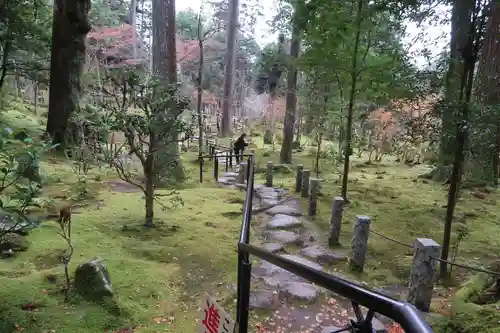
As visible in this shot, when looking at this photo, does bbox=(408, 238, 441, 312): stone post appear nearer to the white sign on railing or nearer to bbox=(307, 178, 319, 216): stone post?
the white sign on railing

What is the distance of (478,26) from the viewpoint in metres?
3.84

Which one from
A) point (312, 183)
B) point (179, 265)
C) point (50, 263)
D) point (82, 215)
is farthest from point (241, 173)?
point (50, 263)

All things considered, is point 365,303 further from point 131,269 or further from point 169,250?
point 169,250

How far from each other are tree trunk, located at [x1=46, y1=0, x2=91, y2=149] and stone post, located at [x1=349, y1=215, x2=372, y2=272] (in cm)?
647

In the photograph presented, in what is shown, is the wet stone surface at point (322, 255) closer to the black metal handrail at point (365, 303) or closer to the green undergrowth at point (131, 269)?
the green undergrowth at point (131, 269)

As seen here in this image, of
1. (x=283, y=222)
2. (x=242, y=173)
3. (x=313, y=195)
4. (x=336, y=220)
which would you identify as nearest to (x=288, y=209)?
(x=313, y=195)

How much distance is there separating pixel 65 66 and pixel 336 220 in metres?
6.54

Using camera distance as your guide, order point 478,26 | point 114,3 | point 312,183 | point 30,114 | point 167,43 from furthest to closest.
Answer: point 114,3
point 30,114
point 167,43
point 312,183
point 478,26

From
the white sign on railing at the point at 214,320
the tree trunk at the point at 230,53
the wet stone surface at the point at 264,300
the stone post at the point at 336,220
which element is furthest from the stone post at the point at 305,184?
the tree trunk at the point at 230,53

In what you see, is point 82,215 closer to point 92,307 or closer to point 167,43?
point 92,307

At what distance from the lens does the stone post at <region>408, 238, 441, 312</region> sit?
123 inches

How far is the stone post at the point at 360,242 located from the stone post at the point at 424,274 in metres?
0.91

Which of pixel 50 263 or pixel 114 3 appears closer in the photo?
pixel 50 263

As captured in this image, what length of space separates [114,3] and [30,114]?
37.9 feet
